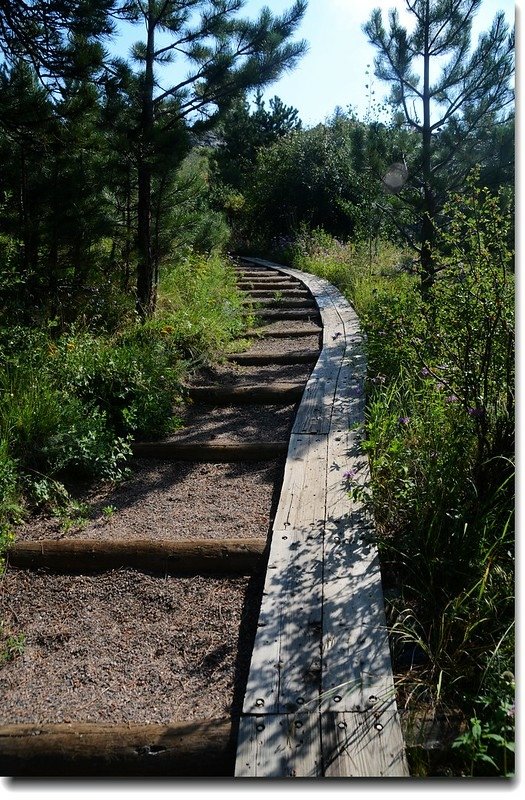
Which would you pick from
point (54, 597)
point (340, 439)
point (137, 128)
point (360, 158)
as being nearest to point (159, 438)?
point (340, 439)

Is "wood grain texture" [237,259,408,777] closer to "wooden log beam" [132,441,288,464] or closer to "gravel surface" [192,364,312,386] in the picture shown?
"wooden log beam" [132,441,288,464]

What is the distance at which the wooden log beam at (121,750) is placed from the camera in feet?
6.33

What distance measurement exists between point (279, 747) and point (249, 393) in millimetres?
3208

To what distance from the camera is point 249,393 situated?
4891 millimetres

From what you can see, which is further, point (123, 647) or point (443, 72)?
point (443, 72)

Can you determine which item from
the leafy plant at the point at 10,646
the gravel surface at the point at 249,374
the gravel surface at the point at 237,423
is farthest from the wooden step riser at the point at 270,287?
the leafy plant at the point at 10,646

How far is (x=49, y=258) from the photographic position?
585cm

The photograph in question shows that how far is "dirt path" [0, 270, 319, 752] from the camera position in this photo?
Answer: 2.21m

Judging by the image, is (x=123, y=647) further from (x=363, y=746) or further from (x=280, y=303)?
(x=280, y=303)

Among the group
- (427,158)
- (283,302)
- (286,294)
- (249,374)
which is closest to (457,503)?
(249,374)

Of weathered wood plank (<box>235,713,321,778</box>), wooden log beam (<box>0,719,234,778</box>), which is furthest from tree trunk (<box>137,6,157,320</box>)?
weathered wood plank (<box>235,713,321,778</box>)

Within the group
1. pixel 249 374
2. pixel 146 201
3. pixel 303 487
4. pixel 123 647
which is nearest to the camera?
pixel 123 647

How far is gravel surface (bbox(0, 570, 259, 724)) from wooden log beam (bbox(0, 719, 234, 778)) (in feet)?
0.31

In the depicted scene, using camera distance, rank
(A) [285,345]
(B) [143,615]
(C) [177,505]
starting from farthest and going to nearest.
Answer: (A) [285,345]
(C) [177,505]
(B) [143,615]
